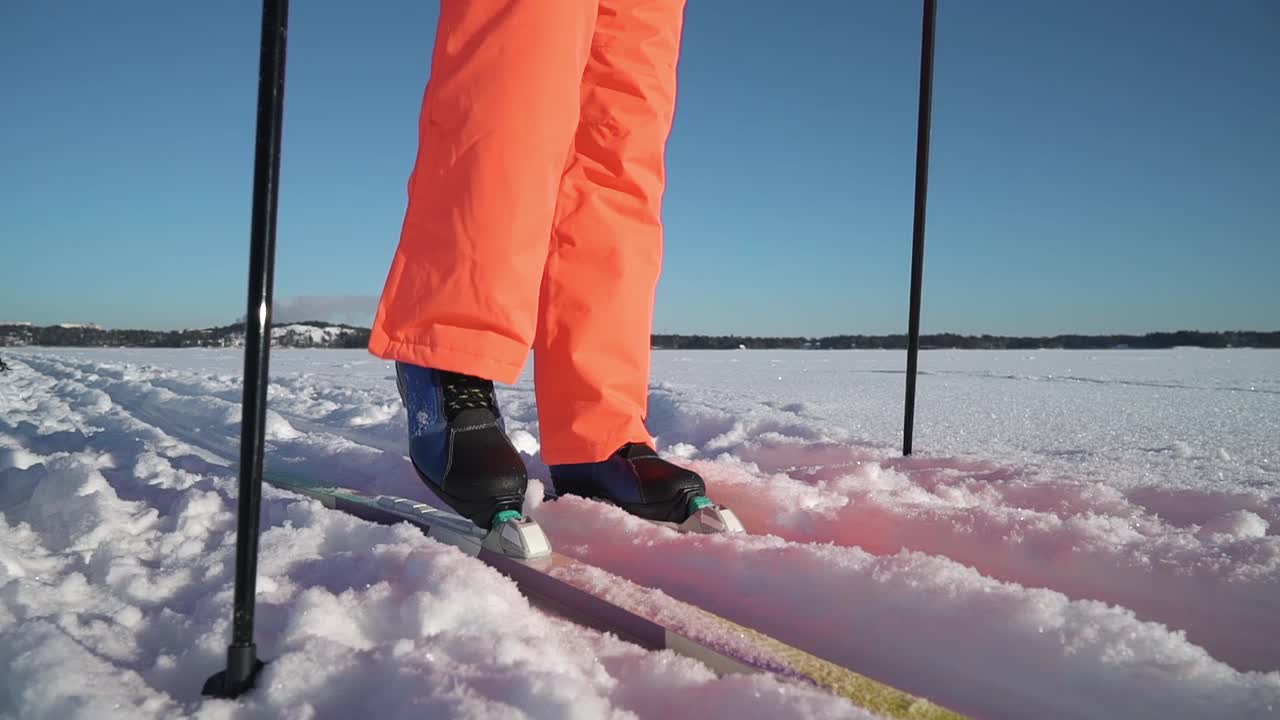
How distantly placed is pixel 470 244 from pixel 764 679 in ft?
2.14

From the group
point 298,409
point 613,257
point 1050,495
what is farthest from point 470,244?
point 298,409

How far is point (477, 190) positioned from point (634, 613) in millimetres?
573

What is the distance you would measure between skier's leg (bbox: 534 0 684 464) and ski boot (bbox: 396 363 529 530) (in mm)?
187

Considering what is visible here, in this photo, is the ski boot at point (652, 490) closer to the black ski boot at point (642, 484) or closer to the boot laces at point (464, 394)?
the black ski boot at point (642, 484)

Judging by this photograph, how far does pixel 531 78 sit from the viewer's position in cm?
101

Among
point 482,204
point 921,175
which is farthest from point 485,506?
point 921,175

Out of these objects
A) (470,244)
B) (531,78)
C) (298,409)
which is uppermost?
(531,78)

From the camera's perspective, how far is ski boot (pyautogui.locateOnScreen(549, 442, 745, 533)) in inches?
45.9

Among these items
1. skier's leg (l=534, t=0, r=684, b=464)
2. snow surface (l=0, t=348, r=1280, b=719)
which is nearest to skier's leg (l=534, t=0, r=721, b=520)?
skier's leg (l=534, t=0, r=684, b=464)

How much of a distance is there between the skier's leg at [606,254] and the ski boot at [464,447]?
0.19 metres

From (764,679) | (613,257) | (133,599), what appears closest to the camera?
(764,679)

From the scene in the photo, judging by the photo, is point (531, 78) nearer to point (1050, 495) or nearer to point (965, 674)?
point (965, 674)

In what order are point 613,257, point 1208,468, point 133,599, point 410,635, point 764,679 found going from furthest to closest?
1. point 1208,468
2. point 613,257
3. point 133,599
4. point 410,635
5. point 764,679

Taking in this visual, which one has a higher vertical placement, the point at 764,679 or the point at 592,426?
the point at 592,426
